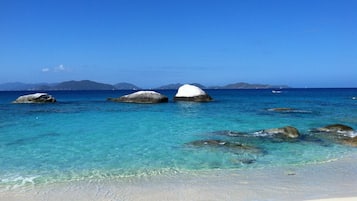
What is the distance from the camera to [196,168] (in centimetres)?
1052

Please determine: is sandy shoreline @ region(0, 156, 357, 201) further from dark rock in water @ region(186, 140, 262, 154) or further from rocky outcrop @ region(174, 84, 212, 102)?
rocky outcrop @ region(174, 84, 212, 102)

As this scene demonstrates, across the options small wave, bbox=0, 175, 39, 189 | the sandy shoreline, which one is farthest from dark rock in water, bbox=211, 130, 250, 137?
small wave, bbox=0, 175, 39, 189

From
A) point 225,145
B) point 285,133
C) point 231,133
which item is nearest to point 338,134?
point 285,133

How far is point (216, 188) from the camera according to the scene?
8.46m

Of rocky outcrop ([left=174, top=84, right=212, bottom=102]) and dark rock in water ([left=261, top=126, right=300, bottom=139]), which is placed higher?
rocky outcrop ([left=174, top=84, right=212, bottom=102])

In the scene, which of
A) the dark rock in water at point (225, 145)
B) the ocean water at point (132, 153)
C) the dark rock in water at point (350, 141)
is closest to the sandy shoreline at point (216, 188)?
the ocean water at point (132, 153)

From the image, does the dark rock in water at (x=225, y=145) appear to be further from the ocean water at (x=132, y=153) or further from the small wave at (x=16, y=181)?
the small wave at (x=16, y=181)

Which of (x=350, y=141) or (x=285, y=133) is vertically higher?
(x=285, y=133)

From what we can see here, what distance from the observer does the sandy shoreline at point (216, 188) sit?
7.84 m

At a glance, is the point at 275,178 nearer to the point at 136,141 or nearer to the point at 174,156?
the point at 174,156

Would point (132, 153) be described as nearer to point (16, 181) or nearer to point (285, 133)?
point (16, 181)

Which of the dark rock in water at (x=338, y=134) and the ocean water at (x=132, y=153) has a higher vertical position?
the dark rock in water at (x=338, y=134)

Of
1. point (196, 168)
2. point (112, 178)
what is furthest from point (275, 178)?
point (112, 178)

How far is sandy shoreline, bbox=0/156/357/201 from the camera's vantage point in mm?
7836
